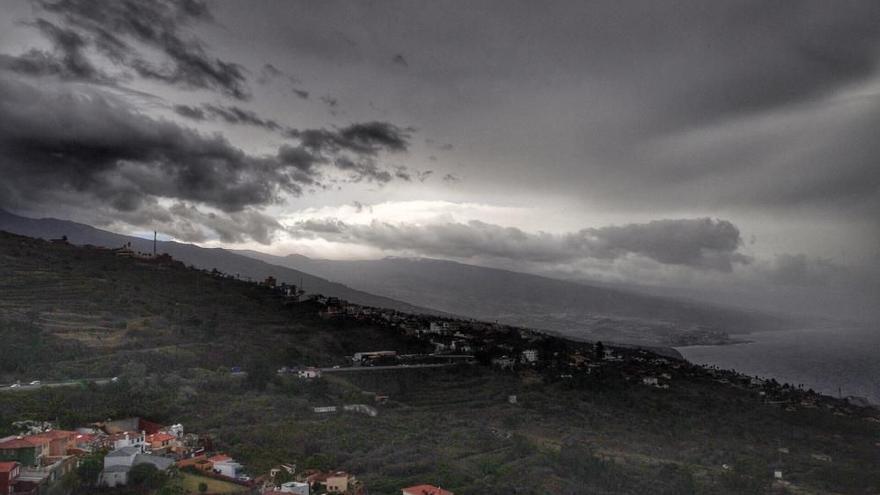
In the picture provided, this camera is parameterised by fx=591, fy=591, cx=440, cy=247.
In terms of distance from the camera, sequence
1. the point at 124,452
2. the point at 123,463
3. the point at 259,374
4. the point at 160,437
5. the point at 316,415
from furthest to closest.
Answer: the point at 259,374
the point at 316,415
the point at 160,437
the point at 124,452
the point at 123,463

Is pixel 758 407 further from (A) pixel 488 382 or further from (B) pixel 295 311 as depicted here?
(B) pixel 295 311

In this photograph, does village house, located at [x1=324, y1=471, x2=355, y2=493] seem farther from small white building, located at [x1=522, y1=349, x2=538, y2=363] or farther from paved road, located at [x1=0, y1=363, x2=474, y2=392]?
small white building, located at [x1=522, y1=349, x2=538, y2=363]

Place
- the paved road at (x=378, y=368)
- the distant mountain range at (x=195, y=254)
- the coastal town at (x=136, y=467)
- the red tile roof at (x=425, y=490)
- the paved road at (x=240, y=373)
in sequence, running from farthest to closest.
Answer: the distant mountain range at (x=195, y=254)
the paved road at (x=378, y=368)
the paved road at (x=240, y=373)
the red tile roof at (x=425, y=490)
the coastal town at (x=136, y=467)

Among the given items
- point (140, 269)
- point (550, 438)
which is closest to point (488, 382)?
point (550, 438)

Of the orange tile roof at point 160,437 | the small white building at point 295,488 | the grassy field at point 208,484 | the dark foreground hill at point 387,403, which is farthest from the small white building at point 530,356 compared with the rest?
the grassy field at point 208,484

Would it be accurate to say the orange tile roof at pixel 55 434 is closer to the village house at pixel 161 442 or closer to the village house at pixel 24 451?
the village house at pixel 24 451

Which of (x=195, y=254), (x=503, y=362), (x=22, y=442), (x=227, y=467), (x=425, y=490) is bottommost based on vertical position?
(x=227, y=467)

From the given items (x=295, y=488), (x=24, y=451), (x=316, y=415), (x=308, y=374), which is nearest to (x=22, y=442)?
(x=24, y=451)

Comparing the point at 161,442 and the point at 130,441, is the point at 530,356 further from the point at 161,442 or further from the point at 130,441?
the point at 130,441
